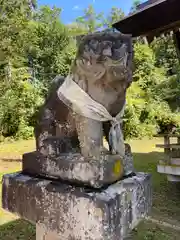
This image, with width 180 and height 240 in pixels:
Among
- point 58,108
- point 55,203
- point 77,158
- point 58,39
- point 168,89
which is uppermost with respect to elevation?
point 58,39

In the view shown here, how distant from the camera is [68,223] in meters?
1.34

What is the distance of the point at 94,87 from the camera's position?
4.51 ft

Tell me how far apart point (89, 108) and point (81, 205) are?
48 cm

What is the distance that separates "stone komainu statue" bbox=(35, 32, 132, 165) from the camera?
4.26ft

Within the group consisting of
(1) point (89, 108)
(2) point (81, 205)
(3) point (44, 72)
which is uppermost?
(3) point (44, 72)

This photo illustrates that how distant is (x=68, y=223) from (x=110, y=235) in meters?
0.23

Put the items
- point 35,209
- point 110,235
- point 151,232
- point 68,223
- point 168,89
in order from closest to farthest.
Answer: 1. point 110,235
2. point 68,223
3. point 35,209
4. point 151,232
5. point 168,89

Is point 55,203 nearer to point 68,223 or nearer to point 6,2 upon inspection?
point 68,223

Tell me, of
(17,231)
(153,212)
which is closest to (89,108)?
(17,231)

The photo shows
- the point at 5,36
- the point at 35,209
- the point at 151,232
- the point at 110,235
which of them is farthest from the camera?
the point at 5,36

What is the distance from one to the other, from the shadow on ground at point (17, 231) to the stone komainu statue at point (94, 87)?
55.4 inches

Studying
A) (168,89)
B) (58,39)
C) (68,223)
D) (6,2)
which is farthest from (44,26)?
(68,223)

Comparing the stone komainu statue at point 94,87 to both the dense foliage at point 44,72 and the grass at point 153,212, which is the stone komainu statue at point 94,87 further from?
the dense foliage at point 44,72

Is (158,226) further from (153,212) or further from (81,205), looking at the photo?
(81,205)
